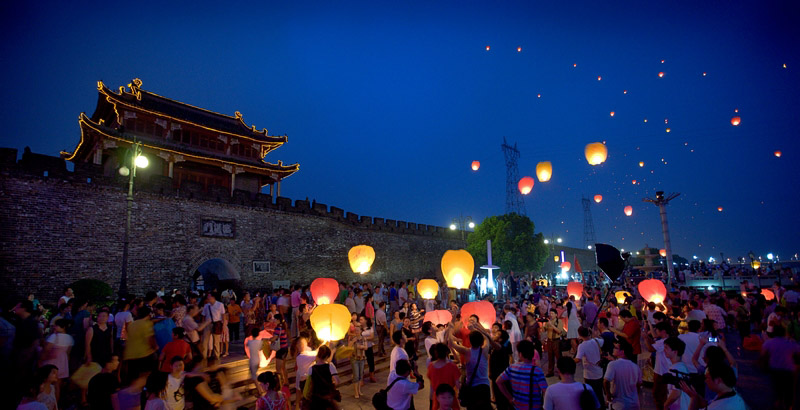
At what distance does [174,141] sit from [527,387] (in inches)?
729

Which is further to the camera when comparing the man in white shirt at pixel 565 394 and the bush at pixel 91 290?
the bush at pixel 91 290

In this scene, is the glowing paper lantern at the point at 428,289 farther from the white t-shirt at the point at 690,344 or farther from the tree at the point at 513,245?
the tree at the point at 513,245

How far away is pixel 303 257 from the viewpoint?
18625 millimetres

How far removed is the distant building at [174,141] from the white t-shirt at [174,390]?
12.4m

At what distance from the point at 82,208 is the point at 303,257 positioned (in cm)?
856

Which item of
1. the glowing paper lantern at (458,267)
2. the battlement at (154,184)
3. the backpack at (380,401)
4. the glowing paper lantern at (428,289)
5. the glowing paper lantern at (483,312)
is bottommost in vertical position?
the backpack at (380,401)

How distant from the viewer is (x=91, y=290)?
11.0 meters

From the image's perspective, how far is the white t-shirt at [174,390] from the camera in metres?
4.08

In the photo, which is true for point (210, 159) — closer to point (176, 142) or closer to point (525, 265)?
point (176, 142)

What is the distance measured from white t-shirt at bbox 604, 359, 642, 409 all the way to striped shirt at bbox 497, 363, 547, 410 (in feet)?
3.43

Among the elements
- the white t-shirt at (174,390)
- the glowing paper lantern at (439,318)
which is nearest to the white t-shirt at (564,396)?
the glowing paper lantern at (439,318)

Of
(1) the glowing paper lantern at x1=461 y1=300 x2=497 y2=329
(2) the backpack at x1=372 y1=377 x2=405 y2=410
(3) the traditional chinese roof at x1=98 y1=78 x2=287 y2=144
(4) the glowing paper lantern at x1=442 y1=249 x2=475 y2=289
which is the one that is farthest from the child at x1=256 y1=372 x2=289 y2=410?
(3) the traditional chinese roof at x1=98 y1=78 x2=287 y2=144

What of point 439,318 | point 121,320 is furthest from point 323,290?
point 121,320

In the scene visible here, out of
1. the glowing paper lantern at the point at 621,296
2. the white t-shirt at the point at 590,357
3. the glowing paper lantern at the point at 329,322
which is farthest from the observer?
the glowing paper lantern at the point at 621,296
